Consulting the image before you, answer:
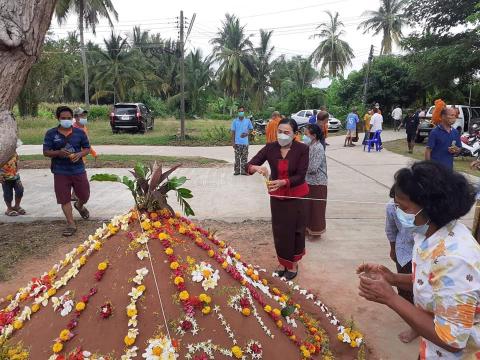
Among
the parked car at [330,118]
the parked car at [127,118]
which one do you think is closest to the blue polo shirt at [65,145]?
the parked car at [127,118]

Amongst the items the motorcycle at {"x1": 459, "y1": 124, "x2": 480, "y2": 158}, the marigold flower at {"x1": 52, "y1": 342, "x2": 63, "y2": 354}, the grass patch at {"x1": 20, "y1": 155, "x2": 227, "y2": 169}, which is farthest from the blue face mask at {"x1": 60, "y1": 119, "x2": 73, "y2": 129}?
the motorcycle at {"x1": 459, "y1": 124, "x2": 480, "y2": 158}

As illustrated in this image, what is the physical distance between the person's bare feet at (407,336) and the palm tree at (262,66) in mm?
37992

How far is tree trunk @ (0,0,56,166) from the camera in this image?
270 centimetres

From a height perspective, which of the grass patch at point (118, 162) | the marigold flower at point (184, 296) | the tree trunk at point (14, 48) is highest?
the tree trunk at point (14, 48)

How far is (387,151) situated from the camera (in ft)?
50.4

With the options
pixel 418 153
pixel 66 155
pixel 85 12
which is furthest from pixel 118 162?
pixel 85 12

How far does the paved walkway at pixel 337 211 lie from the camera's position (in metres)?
3.79

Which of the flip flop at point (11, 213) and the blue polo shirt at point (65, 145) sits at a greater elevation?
the blue polo shirt at point (65, 145)

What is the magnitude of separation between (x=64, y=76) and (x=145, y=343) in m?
42.0

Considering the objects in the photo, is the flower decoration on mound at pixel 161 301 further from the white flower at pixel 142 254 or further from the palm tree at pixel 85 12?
the palm tree at pixel 85 12

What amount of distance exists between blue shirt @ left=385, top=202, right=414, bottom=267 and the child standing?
5.50m

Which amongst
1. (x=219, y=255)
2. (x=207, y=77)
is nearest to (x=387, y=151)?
(x=219, y=255)

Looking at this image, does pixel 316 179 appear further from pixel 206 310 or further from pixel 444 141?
pixel 206 310

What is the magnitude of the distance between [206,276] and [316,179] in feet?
9.70
